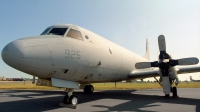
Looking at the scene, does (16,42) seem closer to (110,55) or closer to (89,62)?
(89,62)

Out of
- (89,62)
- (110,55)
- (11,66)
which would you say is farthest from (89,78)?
(11,66)

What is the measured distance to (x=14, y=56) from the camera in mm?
6527

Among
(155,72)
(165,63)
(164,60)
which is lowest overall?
(155,72)

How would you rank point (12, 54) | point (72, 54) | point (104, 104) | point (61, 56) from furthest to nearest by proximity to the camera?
point (104, 104)
point (72, 54)
point (61, 56)
point (12, 54)

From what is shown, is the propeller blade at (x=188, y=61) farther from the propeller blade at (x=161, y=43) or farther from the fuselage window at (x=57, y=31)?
the fuselage window at (x=57, y=31)

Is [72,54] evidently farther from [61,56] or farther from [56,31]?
[56,31]

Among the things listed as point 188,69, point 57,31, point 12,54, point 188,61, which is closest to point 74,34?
point 57,31

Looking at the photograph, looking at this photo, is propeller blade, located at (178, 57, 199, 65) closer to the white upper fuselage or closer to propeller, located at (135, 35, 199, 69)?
propeller, located at (135, 35, 199, 69)

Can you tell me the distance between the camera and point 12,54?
652cm

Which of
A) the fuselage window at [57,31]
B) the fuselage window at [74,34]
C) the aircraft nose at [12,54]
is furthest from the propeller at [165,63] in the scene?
the aircraft nose at [12,54]

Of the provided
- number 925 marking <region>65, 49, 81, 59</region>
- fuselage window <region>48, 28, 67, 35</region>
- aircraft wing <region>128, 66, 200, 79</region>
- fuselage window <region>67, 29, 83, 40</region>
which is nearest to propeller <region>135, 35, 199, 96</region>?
aircraft wing <region>128, 66, 200, 79</region>

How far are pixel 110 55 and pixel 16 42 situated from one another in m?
6.35

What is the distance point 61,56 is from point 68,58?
0.40 m

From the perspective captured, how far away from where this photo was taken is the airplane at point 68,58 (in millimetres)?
6828
